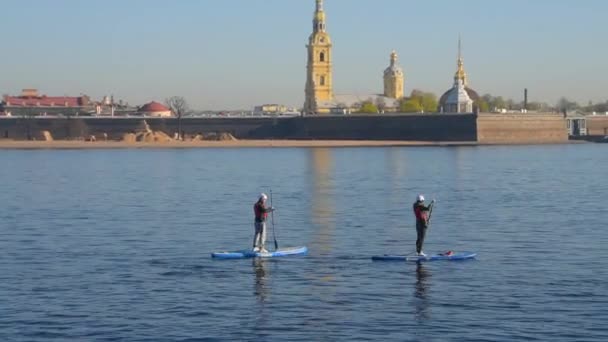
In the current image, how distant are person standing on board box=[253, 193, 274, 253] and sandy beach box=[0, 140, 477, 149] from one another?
336ft

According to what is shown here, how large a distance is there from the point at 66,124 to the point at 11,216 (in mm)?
110069

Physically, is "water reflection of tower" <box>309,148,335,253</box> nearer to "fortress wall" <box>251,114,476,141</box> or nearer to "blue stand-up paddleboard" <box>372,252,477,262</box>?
"blue stand-up paddleboard" <box>372,252,477,262</box>

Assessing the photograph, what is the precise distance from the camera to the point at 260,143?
137m

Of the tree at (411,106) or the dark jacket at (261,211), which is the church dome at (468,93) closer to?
the tree at (411,106)

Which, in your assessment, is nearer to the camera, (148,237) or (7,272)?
(7,272)

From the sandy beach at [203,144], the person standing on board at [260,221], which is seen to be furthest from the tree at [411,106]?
the person standing on board at [260,221]

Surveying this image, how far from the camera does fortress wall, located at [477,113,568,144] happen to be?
139500 millimetres

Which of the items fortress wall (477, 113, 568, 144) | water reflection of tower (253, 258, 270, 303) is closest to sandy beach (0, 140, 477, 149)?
fortress wall (477, 113, 568, 144)

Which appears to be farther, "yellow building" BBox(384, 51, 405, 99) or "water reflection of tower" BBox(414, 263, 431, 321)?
"yellow building" BBox(384, 51, 405, 99)

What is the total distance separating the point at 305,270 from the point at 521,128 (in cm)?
12429

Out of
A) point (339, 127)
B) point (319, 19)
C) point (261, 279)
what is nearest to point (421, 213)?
point (261, 279)

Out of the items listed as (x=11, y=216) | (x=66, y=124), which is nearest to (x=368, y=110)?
(x=66, y=124)

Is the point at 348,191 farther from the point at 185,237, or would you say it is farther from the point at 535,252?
the point at 535,252

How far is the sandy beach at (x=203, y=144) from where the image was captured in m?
129
